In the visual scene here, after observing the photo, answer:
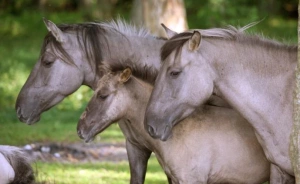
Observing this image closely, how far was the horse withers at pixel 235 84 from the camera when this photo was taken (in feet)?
26.2

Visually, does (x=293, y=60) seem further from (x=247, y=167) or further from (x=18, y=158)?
(x=18, y=158)

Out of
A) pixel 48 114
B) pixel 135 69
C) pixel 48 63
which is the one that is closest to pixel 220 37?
pixel 135 69

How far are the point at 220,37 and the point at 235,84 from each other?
19.9 inches

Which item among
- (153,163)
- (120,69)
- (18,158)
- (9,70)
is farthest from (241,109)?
(9,70)

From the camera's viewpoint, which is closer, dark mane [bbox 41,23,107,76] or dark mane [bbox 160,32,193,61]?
dark mane [bbox 160,32,193,61]

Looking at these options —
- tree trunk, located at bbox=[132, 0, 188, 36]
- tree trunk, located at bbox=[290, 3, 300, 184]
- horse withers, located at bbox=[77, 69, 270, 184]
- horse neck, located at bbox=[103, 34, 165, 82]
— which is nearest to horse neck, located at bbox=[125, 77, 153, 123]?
horse withers, located at bbox=[77, 69, 270, 184]

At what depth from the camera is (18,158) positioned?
9.36 metres

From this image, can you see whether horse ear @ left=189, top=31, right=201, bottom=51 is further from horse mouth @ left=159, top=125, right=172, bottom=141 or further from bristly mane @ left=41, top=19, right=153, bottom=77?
bristly mane @ left=41, top=19, right=153, bottom=77

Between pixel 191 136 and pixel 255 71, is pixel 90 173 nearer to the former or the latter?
pixel 191 136

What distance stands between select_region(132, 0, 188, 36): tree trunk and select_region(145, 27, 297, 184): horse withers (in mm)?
8707

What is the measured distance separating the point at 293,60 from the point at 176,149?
1.35 metres

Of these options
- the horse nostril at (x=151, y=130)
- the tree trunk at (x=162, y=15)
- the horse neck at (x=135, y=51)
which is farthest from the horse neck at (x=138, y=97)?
the tree trunk at (x=162, y=15)

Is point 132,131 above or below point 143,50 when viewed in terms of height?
below

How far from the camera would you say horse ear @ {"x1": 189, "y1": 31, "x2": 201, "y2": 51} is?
26.2 ft
